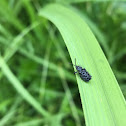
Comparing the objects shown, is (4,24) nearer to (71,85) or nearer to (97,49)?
(71,85)

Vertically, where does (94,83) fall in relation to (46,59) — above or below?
below

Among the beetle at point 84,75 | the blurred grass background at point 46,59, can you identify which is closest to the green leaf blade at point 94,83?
the beetle at point 84,75

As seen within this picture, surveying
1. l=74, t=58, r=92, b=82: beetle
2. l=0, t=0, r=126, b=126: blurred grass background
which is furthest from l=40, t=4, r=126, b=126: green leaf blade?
l=0, t=0, r=126, b=126: blurred grass background

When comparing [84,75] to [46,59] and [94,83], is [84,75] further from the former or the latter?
[46,59]

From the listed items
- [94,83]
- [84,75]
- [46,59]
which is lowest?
[94,83]

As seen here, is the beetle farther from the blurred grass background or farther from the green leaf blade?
the blurred grass background

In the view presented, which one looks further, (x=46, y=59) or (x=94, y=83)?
(x=46, y=59)

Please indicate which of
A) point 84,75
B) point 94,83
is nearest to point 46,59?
point 84,75
